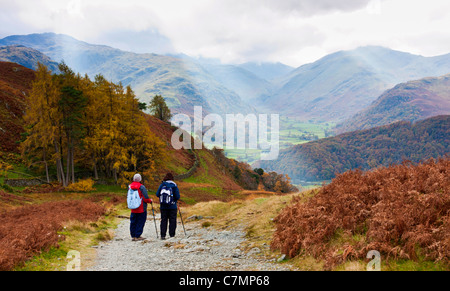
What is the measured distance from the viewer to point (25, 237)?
10430 millimetres

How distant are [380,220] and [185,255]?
6.91m

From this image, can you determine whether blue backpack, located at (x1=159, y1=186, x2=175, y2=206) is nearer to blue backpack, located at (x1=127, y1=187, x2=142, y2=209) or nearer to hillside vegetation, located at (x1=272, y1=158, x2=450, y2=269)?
blue backpack, located at (x1=127, y1=187, x2=142, y2=209)

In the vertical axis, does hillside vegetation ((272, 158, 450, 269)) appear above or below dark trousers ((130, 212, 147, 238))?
above

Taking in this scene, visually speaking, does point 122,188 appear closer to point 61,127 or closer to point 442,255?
point 61,127

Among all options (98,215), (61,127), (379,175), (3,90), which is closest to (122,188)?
(61,127)

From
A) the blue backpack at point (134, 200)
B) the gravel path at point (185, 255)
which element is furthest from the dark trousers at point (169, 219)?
the blue backpack at point (134, 200)

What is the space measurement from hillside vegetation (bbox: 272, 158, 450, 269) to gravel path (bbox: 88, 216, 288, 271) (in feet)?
4.55

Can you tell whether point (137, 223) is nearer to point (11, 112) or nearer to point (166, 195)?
point (166, 195)

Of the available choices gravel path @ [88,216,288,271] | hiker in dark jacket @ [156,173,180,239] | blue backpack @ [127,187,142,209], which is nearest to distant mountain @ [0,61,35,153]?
blue backpack @ [127,187,142,209]

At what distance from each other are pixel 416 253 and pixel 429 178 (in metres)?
3.82

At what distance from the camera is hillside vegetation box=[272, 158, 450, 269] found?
711 centimetres

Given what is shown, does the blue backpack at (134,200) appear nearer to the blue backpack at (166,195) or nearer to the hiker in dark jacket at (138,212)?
the hiker in dark jacket at (138,212)

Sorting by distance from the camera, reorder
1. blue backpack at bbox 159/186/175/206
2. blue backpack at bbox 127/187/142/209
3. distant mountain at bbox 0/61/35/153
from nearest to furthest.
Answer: blue backpack at bbox 159/186/175/206 < blue backpack at bbox 127/187/142/209 < distant mountain at bbox 0/61/35/153
